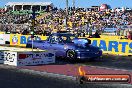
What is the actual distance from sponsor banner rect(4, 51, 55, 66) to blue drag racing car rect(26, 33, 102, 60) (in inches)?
70.3

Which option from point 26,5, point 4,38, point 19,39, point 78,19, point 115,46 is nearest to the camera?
point 115,46

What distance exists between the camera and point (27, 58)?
56.6 ft

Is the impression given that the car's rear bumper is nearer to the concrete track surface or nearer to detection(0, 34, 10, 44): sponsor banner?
the concrete track surface

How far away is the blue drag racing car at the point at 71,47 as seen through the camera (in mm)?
19484

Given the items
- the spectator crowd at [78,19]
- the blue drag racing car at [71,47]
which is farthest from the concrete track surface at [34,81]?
the spectator crowd at [78,19]

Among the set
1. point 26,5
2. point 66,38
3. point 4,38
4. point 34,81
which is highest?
point 26,5

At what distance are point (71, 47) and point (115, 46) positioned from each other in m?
5.49

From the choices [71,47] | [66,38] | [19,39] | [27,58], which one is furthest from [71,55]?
[19,39]

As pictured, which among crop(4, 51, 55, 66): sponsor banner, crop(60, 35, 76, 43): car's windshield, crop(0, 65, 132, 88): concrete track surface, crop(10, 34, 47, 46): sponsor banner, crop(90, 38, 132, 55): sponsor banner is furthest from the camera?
crop(10, 34, 47, 46): sponsor banner

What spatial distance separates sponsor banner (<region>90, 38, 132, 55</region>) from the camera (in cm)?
2367

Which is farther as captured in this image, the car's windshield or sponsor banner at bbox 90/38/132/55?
sponsor banner at bbox 90/38/132/55

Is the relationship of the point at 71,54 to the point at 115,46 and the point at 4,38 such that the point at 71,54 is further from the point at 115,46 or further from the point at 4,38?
the point at 4,38

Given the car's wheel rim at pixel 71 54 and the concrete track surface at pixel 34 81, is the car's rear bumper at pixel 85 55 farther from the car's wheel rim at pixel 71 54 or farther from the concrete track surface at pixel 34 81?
the concrete track surface at pixel 34 81

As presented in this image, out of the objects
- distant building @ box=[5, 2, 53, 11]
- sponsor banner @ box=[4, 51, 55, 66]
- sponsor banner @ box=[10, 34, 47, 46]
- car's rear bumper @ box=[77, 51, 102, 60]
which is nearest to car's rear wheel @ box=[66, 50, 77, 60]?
car's rear bumper @ box=[77, 51, 102, 60]
